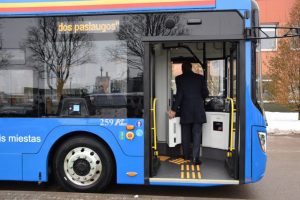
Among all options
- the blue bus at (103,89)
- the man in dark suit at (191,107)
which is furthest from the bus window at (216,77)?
the blue bus at (103,89)

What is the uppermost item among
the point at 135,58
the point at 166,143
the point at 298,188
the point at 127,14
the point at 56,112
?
the point at 127,14

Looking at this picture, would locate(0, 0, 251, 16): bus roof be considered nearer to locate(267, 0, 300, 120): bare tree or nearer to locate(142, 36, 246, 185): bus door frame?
locate(142, 36, 246, 185): bus door frame

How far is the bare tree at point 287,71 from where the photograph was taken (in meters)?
16.9

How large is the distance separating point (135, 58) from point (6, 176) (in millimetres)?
2493

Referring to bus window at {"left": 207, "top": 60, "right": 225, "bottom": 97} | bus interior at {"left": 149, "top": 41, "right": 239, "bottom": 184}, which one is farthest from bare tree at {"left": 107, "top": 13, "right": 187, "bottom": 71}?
bus window at {"left": 207, "top": 60, "right": 225, "bottom": 97}

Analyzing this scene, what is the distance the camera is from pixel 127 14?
5508 millimetres

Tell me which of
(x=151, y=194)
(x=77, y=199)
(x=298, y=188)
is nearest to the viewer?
(x=77, y=199)

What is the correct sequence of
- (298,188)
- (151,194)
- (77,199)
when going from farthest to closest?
1. (298,188)
2. (151,194)
3. (77,199)

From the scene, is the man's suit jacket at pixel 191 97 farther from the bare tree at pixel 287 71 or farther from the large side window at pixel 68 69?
the bare tree at pixel 287 71

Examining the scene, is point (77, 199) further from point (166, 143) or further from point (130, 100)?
point (166, 143)

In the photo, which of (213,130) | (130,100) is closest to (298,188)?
(213,130)

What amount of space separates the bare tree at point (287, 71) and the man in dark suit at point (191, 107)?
1153 centimetres

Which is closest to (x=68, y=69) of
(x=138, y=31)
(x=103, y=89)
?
(x=103, y=89)

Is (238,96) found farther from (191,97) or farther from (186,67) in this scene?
(186,67)
